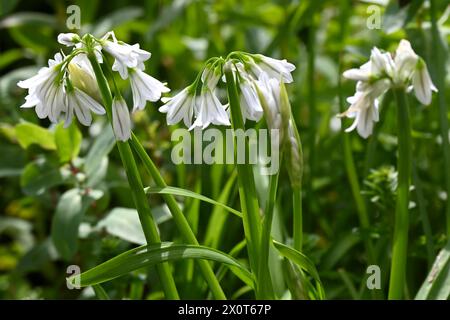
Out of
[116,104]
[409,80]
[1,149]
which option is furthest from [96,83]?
[1,149]

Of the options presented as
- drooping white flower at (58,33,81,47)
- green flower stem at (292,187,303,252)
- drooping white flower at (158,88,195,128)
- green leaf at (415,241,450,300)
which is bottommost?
green leaf at (415,241,450,300)

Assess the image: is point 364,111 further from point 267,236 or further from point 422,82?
point 267,236

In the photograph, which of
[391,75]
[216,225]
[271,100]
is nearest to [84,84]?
[271,100]

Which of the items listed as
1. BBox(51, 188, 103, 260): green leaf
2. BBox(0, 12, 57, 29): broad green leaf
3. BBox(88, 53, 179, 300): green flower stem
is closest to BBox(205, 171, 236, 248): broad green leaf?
BBox(51, 188, 103, 260): green leaf

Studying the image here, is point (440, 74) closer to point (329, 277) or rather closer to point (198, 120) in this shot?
point (329, 277)

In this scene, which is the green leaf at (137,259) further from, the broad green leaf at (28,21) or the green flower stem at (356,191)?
the broad green leaf at (28,21)

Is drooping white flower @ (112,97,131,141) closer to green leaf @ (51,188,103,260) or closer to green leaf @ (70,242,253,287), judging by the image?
green leaf @ (70,242,253,287)
